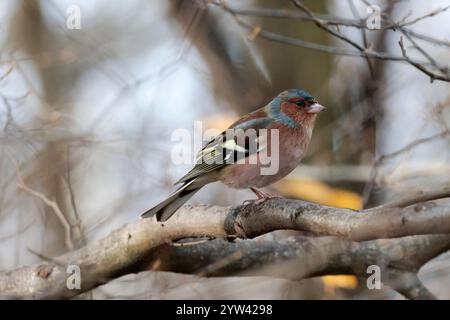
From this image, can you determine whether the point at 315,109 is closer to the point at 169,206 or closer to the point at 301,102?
the point at 301,102

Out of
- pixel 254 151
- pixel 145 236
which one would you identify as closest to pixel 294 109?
pixel 254 151

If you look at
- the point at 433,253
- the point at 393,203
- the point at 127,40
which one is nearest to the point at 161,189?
the point at 433,253

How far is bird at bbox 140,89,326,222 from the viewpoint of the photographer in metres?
5.82

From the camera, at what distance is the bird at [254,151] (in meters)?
5.82

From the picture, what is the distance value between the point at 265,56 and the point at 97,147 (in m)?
3.58

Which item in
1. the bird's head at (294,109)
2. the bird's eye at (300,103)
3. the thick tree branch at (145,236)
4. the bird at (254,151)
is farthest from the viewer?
the bird's eye at (300,103)

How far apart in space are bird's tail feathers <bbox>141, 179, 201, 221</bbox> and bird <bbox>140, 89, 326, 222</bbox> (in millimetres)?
11

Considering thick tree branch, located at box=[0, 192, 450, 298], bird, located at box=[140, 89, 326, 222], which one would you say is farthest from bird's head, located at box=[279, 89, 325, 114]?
thick tree branch, located at box=[0, 192, 450, 298]

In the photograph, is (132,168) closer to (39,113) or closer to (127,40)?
(39,113)

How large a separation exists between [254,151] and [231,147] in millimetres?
218

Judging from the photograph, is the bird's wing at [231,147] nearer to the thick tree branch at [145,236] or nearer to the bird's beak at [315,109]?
the bird's beak at [315,109]

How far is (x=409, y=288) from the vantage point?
461 cm

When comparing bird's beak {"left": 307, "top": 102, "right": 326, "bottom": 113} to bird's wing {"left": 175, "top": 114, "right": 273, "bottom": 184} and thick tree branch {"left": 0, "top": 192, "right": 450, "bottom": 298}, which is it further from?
thick tree branch {"left": 0, "top": 192, "right": 450, "bottom": 298}

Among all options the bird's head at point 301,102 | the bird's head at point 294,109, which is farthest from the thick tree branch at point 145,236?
the bird's head at point 301,102
